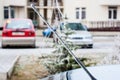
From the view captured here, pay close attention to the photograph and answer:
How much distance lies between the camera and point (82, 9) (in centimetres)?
4988

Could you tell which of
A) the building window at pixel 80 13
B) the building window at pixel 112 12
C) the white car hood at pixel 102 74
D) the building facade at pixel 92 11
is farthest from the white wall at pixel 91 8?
the white car hood at pixel 102 74

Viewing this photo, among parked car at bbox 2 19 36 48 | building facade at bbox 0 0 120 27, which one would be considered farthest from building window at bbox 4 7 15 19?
parked car at bbox 2 19 36 48

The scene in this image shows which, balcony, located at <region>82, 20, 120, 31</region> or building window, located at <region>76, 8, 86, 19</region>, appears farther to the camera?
building window, located at <region>76, 8, 86, 19</region>

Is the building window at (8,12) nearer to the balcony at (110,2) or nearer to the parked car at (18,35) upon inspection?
the balcony at (110,2)

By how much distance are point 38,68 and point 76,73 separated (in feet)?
27.9

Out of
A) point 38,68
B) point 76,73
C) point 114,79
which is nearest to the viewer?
point 114,79

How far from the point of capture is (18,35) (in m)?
21.2

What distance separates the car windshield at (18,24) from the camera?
21.3 m

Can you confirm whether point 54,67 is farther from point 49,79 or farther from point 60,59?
point 49,79

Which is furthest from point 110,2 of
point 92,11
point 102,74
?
point 102,74

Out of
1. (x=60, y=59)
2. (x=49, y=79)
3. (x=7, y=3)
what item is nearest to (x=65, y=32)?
(x=60, y=59)

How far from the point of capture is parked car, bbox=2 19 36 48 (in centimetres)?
2119

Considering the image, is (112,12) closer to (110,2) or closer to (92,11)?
(110,2)

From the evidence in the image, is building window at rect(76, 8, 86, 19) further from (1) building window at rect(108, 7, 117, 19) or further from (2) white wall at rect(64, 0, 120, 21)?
(1) building window at rect(108, 7, 117, 19)
